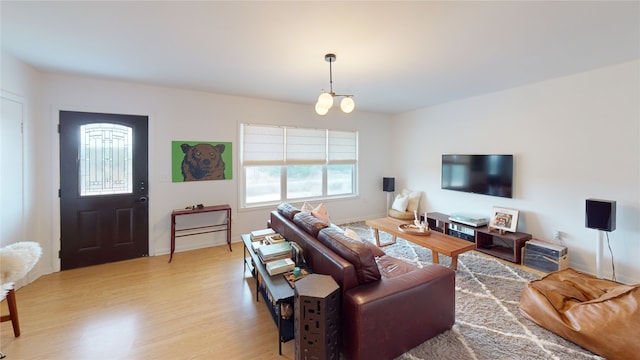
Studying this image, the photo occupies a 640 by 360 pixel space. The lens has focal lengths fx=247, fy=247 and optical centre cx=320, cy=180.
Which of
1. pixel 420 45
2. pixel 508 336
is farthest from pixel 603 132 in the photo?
pixel 508 336

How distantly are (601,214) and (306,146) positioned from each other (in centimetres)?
428

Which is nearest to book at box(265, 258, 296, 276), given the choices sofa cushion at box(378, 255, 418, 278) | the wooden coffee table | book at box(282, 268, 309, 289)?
book at box(282, 268, 309, 289)

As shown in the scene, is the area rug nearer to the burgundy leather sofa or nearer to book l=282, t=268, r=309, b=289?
the burgundy leather sofa

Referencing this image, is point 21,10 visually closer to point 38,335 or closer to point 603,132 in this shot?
point 38,335

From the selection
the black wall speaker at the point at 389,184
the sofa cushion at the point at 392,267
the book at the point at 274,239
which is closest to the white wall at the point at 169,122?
the book at the point at 274,239

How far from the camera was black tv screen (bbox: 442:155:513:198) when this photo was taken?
152 inches

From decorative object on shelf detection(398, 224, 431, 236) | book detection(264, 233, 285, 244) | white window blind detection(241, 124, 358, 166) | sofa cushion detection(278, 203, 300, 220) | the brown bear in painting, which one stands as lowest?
decorative object on shelf detection(398, 224, 431, 236)

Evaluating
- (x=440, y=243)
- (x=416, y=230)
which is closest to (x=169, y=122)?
(x=416, y=230)

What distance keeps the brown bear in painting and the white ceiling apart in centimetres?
103

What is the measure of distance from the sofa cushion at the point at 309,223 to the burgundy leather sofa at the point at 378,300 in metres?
0.12

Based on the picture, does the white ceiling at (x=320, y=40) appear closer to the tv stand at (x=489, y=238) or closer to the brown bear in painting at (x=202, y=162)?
the brown bear in painting at (x=202, y=162)

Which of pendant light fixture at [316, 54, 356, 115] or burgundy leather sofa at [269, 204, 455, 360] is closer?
burgundy leather sofa at [269, 204, 455, 360]

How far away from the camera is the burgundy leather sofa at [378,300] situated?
5.33 ft

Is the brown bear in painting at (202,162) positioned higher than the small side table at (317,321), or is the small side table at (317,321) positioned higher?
the brown bear in painting at (202,162)
